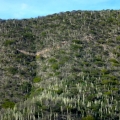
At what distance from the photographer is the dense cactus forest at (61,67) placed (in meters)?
38.3

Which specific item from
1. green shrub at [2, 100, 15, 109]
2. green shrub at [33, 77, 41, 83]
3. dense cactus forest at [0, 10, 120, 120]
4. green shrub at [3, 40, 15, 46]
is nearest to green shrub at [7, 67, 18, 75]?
dense cactus forest at [0, 10, 120, 120]

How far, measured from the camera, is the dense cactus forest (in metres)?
38.3

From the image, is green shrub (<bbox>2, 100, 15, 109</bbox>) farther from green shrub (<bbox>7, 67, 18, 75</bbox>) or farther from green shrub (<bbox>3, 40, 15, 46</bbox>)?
green shrub (<bbox>3, 40, 15, 46</bbox>)

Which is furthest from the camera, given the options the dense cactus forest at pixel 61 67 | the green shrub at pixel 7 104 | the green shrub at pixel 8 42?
the green shrub at pixel 8 42

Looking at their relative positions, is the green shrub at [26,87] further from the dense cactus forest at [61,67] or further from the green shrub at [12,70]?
the green shrub at [12,70]

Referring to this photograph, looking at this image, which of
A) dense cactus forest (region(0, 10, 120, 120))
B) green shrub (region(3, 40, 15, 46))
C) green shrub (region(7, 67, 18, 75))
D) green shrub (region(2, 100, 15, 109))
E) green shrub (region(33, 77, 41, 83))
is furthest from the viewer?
green shrub (region(3, 40, 15, 46))

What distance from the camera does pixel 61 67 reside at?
54.2 metres

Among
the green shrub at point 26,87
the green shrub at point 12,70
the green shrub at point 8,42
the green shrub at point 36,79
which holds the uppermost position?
the green shrub at point 8,42

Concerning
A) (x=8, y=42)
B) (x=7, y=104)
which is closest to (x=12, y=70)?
(x=7, y=104)

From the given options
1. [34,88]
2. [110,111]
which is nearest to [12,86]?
[34,88]

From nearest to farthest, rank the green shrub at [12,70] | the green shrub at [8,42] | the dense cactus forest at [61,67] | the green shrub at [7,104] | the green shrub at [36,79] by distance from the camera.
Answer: the dense cactus forest at [61,67] → the green shrub at [7,104] → the green shrub at [36,79] → the green shrub at [12,70] → the green shrub at [8,42]

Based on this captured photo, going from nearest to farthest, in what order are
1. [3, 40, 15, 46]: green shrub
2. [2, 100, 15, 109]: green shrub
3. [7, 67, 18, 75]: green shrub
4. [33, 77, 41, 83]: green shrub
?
1. [2, 100, 15, 109]: green shrub
2. [33, 77, 41, 83]: green shrub
3. [7, 67, 18, 75]: green shrub
4. [3, 40, 15, 46]: green shrub

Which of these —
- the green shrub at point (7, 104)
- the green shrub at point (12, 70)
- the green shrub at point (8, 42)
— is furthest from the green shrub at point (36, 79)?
the green shrub at point (8, 42)

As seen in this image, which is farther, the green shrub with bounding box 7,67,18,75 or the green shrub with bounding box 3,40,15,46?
the green shrub with bounding box 3,40,15,46
